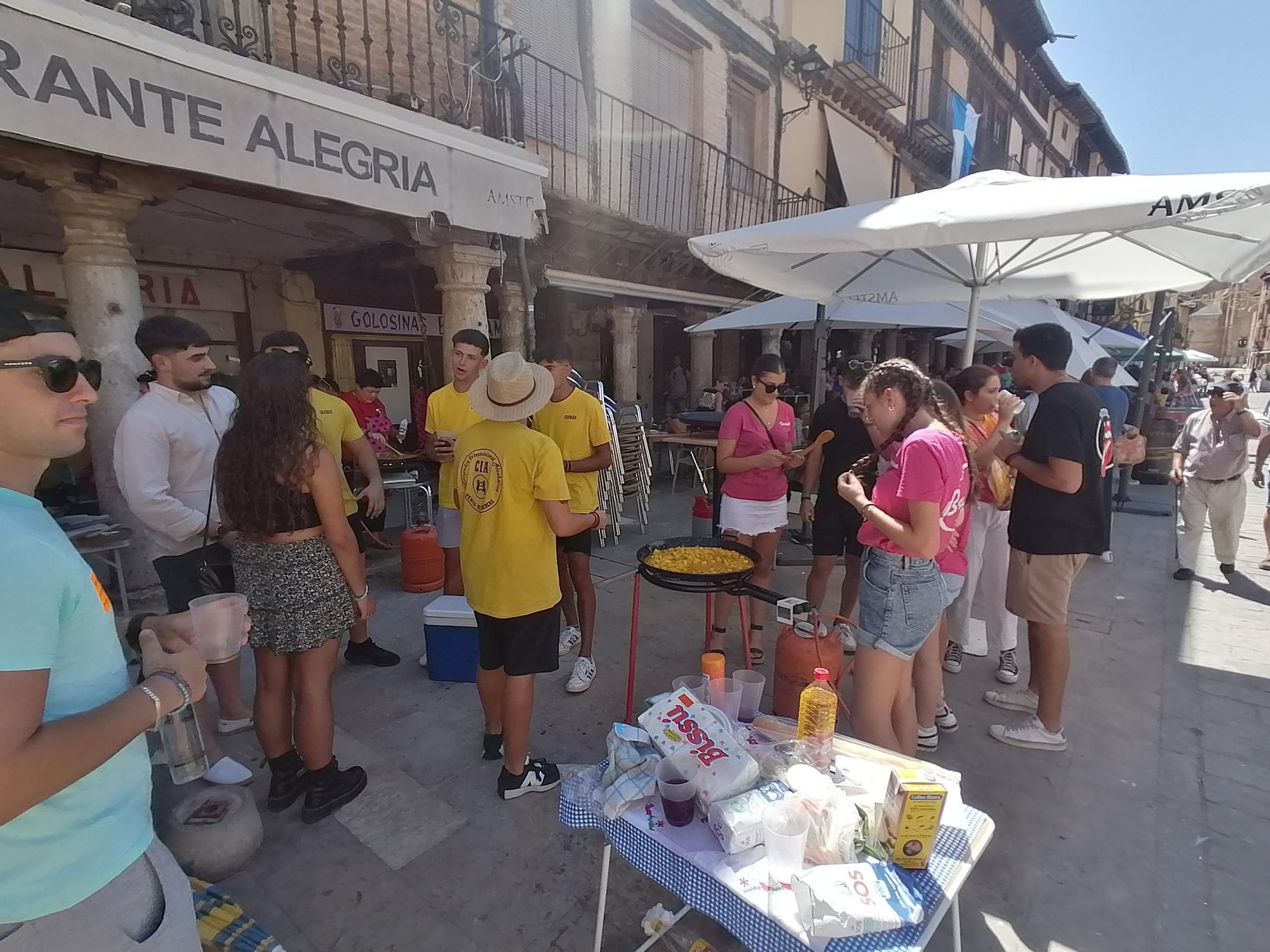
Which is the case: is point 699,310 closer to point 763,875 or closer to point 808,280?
point 808,280

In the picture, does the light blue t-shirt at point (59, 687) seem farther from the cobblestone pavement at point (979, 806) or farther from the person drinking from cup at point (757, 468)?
the person drinking from cup at point (757, 468)

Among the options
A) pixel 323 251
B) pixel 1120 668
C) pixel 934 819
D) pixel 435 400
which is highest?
pixel 323 251

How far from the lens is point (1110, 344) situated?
11.9 meters

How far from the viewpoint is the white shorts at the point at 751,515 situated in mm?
3883

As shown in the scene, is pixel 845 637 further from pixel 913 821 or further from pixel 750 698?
pixel 913 821

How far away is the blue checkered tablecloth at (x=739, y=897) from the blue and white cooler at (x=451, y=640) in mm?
1847

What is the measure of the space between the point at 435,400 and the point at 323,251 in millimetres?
5160

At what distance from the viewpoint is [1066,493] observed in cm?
288

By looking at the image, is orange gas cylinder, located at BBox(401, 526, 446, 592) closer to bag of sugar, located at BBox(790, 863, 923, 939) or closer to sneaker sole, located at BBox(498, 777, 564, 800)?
sneaker sole, located at BBox(498, 777, 564, 800)

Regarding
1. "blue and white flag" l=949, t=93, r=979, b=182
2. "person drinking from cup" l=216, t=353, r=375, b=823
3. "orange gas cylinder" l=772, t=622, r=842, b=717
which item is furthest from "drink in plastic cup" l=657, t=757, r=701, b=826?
"blue and white flag" l=949, t=93, r=979, b=182

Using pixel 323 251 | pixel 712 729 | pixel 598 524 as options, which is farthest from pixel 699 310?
pixel 712 729

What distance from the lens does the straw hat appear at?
2.47 metres

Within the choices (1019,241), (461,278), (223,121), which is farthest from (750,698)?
(461,278)

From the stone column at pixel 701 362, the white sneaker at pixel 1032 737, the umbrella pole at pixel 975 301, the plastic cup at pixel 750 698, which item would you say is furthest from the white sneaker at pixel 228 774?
the stone column at pixel 701 362
